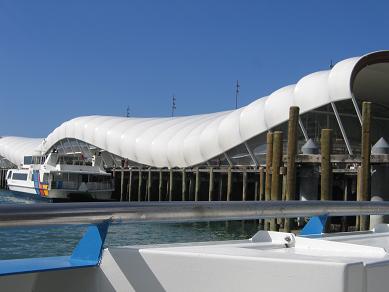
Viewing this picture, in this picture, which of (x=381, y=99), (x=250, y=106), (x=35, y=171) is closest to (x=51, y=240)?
(x=250, y=106)

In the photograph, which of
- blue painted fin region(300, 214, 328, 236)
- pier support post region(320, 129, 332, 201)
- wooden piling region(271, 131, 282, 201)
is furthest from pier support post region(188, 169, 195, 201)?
blue painted fin region(300, 214, 328, 236)

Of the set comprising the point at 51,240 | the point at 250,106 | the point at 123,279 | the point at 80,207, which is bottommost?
the point at 51,240

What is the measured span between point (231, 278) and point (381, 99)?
113ft

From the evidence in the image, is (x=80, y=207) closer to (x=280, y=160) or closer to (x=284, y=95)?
(x=280, y=160)

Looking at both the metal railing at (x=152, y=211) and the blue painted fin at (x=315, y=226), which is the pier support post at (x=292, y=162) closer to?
the blue painted fin at (x=315, y=226)

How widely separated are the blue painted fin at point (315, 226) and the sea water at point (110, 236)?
232cm

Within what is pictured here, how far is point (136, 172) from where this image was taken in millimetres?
44094

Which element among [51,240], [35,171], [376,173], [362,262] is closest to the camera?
[362,262]

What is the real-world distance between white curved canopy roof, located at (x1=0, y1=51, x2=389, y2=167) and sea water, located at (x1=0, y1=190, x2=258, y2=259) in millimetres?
7493

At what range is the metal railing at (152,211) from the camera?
2295 mm

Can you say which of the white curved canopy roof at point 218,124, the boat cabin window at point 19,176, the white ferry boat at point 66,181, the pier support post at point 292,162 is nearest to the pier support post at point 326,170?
the pier support post at point 292,162

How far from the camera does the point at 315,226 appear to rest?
3.71 meters

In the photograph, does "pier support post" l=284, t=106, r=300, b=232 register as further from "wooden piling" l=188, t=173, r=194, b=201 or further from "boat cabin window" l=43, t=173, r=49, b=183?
"boat cabin window" l=43, t=173, r=49, b=183

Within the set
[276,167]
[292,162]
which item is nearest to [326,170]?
[292,162]
